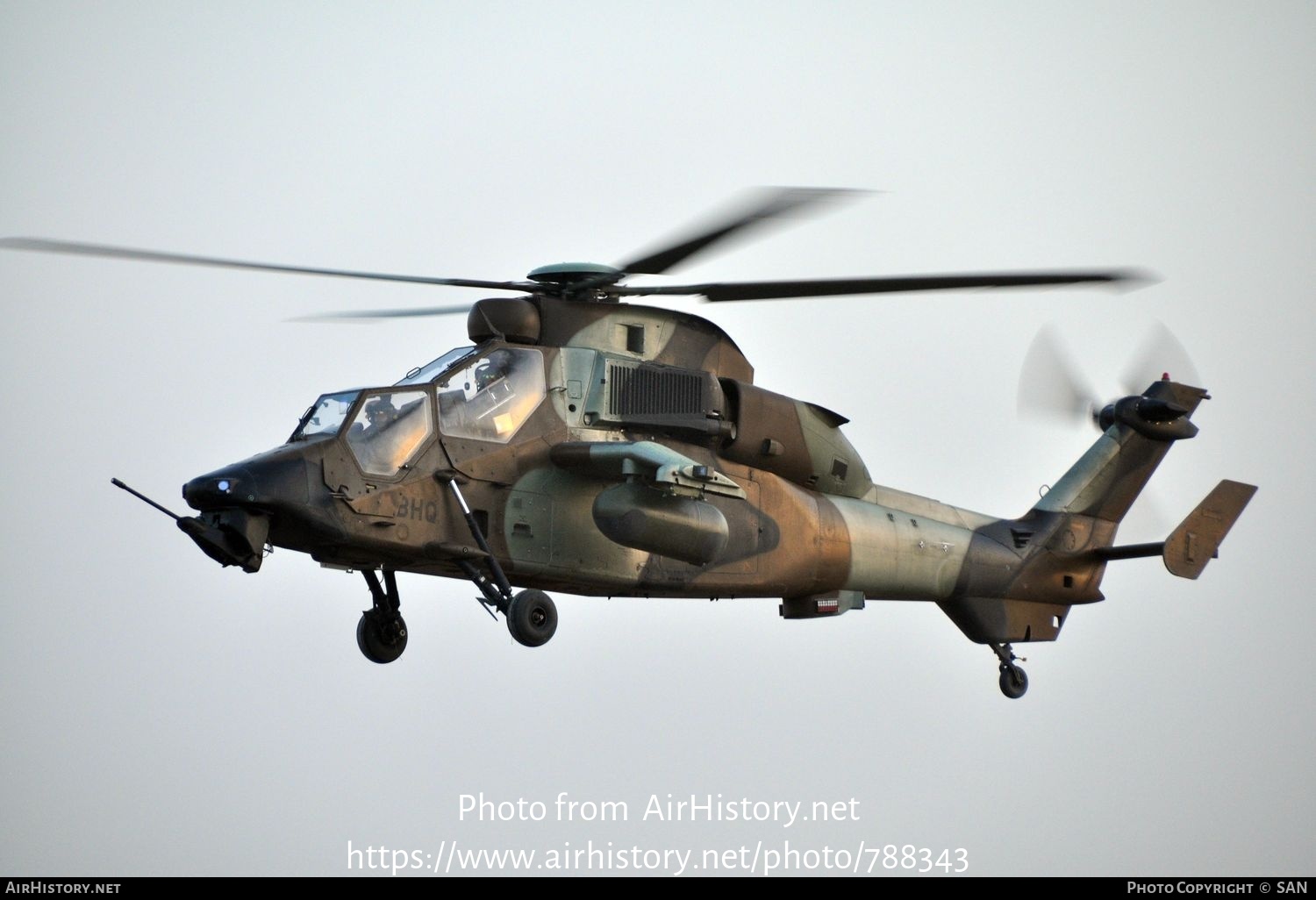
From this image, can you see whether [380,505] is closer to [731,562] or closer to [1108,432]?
[731,562]

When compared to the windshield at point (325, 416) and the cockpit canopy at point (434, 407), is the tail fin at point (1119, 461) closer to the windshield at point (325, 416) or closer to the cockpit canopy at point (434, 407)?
the cockpit canopy at point (434, 407)

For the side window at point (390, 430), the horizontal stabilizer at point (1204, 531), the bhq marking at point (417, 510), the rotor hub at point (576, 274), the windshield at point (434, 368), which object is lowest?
the horizontal stabilizer at point (1204, 531)

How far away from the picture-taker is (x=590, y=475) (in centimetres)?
1574

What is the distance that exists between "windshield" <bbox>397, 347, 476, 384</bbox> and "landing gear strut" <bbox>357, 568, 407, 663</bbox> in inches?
72.0

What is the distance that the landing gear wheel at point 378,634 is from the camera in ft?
52.5

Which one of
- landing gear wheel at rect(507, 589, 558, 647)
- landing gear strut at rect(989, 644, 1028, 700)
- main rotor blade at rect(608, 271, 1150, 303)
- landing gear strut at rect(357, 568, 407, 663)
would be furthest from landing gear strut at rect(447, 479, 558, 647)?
landing gear strut at rect(989, 644, 1028, 700)

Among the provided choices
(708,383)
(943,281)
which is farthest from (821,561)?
(943,281)

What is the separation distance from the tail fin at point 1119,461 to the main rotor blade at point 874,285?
5777 millimetres

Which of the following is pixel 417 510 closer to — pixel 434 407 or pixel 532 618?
pixel 434 407

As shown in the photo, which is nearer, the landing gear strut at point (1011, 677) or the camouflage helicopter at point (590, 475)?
the camouflage helicopter at point (590, 475)

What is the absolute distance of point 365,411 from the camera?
14.7 meters

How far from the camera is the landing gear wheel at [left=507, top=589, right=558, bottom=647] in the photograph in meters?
14.8

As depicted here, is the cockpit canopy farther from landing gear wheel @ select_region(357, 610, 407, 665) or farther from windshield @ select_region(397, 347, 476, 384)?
landing gear wheel @ select_region(357, 610, 407, 665)

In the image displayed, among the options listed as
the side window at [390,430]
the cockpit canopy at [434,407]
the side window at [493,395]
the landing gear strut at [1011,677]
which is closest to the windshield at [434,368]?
the cockpit canopy at [434,407]
